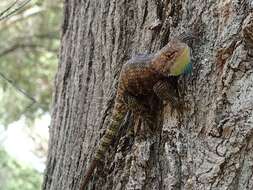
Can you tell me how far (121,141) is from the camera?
8.21ft

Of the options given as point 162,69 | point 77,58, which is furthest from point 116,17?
point 162,69

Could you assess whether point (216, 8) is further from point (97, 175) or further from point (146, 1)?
point (97, 175)

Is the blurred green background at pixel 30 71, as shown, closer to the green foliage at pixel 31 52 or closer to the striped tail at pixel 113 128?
the green foliage at pixel 31 52

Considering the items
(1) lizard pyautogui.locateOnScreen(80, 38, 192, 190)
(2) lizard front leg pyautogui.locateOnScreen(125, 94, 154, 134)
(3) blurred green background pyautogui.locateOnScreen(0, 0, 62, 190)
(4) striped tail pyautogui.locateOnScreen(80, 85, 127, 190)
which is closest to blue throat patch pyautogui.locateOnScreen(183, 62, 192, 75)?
(1) lizard pyautogui.locateOnScreen(80, 38, 192, 190)

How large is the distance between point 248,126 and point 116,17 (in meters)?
1.10

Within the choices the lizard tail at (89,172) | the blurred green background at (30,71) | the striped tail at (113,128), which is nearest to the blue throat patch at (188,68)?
the striped tail at (113,128)

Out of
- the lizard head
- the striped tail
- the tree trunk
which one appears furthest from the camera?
the striped tail

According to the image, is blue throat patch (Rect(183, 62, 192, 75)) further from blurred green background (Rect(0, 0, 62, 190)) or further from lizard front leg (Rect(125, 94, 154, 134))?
blurred green background (Rect(0, 0, 62, 190))

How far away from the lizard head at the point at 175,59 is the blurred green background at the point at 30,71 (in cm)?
524

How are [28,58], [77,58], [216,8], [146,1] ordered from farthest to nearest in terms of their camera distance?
[28,58] < [77,58] < [146,1] < [216,8]

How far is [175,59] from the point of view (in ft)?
7.48

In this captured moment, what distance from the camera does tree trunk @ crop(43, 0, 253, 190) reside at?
6.84 ft

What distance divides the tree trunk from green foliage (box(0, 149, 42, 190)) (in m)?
5.29

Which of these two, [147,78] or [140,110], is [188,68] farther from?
[140,110]
